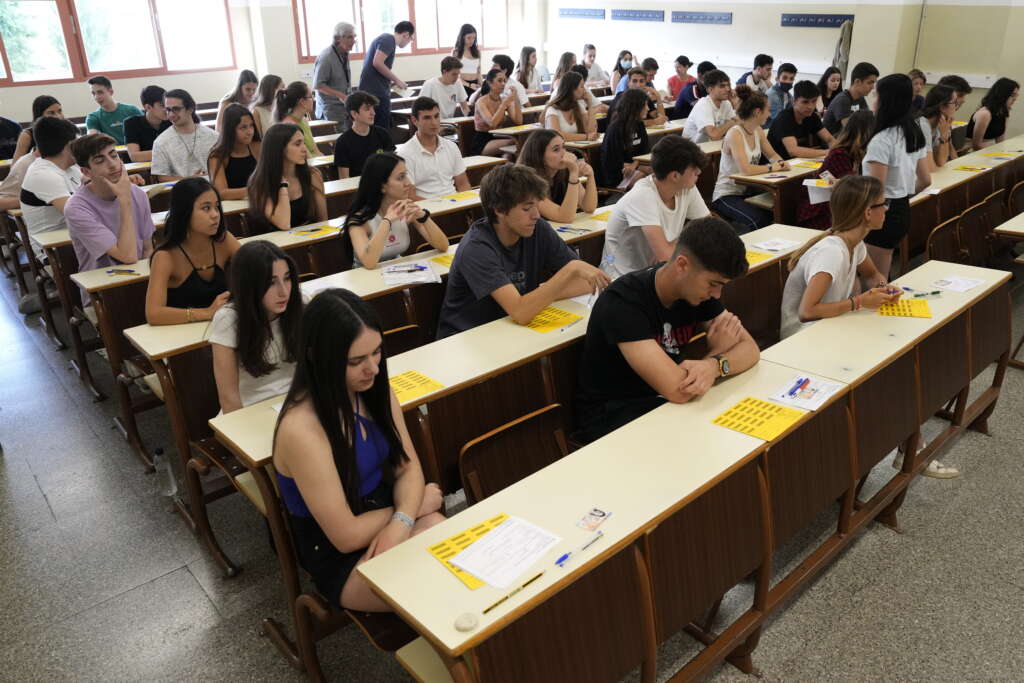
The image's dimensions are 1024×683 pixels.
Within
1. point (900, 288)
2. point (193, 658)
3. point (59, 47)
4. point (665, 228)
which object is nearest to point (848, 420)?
point (900, 288)

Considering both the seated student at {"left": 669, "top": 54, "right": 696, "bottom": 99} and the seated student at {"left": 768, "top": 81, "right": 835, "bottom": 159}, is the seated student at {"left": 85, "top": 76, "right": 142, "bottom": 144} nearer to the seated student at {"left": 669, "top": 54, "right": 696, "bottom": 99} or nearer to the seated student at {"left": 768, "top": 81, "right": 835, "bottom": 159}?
the seated student at {"left": 768, "top": 81, "right": 835, "bottom": 159}

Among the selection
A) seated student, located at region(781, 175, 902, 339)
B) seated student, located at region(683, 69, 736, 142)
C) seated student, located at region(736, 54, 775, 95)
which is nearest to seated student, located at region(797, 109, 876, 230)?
seated student, located at region(781, 175, 902, 339)

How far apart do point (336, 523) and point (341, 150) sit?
4.03 m

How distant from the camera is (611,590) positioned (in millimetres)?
1554

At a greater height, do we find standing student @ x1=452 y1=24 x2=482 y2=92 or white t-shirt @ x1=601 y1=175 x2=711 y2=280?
standing student @ x1=452 y1=24 x2=482 y2=92

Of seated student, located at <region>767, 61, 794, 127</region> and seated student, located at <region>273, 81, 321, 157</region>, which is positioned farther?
seated student, located at <region>767, 61, 794, 127</region>

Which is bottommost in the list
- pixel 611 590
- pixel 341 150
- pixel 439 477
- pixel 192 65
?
pixel 439 477

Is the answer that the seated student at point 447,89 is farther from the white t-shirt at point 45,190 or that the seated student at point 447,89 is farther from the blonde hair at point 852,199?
the blonde hair at point 852,199

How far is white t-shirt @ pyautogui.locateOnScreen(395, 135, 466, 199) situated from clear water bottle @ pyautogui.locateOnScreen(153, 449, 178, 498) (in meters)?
2.28

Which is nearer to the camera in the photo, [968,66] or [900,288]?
[900,288]

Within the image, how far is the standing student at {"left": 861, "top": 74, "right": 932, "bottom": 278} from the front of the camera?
3885 millimetres

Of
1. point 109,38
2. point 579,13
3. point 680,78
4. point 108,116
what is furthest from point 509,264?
point 579,13

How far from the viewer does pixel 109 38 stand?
9797mm

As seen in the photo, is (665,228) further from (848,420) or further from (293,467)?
(293,467)
